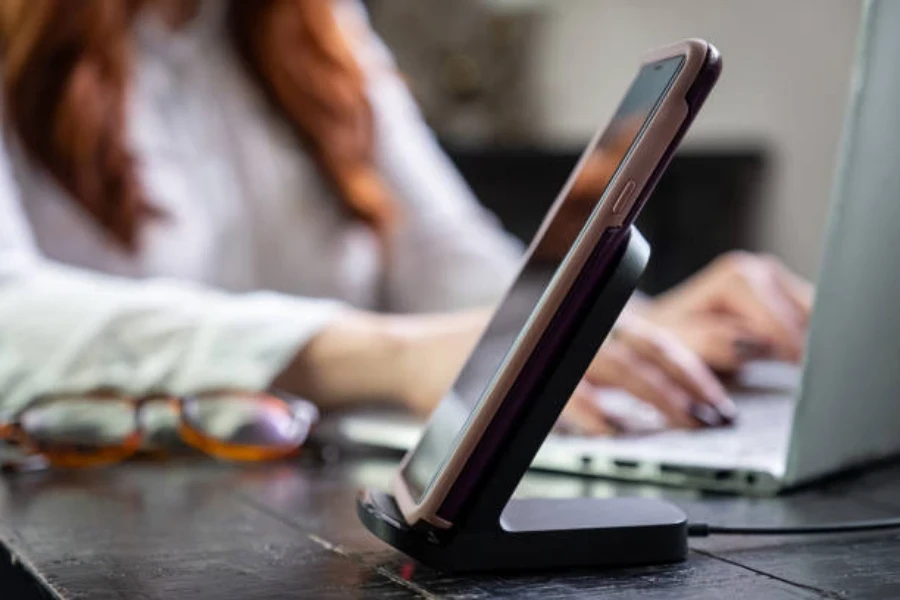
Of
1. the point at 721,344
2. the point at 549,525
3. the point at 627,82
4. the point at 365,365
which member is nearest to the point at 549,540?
the point at 549,525

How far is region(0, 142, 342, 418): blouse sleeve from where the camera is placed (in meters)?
0.73

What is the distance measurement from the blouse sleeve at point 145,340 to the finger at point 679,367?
20cm

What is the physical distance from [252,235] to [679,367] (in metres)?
0.78

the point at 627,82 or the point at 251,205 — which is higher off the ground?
the point at 251,205

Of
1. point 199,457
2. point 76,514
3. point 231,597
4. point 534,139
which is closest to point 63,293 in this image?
point 199,457

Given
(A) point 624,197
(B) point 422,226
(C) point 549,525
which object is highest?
(A) point 624,197

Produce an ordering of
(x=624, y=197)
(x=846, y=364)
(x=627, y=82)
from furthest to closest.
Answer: (x=627, y=82) → (x=846, y=364) → (x=624, y=197)

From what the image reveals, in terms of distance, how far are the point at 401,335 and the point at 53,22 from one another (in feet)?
1.61

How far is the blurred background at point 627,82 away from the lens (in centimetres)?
262

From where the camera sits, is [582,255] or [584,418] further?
[584,418]

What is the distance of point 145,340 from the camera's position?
0.74m

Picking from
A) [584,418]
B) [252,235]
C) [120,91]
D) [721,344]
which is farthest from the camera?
[252,235]

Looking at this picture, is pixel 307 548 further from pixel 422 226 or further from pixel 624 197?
pixel 422 226

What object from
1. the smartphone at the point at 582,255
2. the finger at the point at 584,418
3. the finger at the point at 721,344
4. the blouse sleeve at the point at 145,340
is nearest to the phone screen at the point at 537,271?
the smartphone at the point at 582,255
